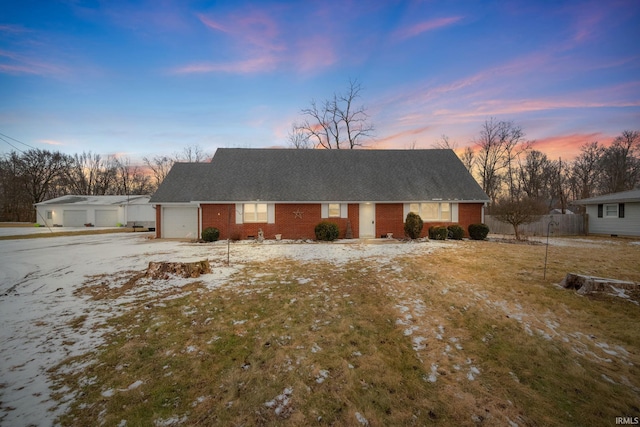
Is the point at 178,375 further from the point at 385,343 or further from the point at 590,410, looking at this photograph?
the point at 590,410

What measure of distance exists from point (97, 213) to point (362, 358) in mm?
43850

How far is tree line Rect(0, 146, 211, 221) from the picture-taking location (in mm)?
43625

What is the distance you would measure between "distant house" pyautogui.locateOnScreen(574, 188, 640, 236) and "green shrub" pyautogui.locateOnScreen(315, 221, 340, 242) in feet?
73.1

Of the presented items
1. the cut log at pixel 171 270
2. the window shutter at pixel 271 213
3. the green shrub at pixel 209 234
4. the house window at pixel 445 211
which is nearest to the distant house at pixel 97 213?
the green shrub at pixel 209 234

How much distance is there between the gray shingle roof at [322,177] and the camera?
18422 mm

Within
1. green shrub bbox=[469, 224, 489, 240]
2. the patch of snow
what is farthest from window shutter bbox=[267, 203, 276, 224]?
the patch of snow

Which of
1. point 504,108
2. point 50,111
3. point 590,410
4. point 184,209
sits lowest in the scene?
point 590,410

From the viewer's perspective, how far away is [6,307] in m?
5.77

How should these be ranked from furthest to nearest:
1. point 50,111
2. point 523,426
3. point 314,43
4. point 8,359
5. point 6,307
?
1. point 50,111
2. point 314,43
3. point 6,307
4. point 8,359
5. point 523,426

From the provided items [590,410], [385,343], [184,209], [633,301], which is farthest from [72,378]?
[184,209]

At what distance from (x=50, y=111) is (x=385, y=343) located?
3247 cm

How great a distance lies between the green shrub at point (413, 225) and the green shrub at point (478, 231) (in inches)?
148

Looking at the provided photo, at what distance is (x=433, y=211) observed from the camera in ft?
61.9

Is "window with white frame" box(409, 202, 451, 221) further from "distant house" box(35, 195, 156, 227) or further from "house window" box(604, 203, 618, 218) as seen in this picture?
"distant house" box(35, 195, 156, 227)
